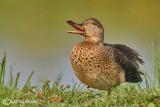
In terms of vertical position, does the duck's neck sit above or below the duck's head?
below

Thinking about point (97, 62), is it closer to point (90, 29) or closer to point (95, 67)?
point (95, 67)

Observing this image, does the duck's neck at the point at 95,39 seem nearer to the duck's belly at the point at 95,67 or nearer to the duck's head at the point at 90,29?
the duck's head at the point at 90,29

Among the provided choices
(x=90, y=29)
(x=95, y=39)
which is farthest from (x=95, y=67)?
(x=90, y=29)

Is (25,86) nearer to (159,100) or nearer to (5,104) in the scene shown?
(5,104)

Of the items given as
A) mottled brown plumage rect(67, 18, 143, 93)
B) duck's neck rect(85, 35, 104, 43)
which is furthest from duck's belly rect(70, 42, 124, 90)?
duck's neck rect(85, 35, 104, 43)

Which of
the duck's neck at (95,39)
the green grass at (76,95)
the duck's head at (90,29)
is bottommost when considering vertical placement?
the green grass at (76,95)

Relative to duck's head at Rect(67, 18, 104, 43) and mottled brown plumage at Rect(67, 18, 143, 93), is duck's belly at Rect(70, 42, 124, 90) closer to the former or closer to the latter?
mottled brown plumage at Rect(67, 18, 143, 93)

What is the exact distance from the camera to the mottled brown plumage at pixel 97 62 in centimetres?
489

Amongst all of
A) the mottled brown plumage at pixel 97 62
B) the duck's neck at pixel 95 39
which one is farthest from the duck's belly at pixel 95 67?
the duck's neck at pixel 95 39

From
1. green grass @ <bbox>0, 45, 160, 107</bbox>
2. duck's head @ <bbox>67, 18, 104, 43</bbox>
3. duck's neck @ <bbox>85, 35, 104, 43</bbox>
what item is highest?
duck's head @ <bbox>67, 18, 104, 43</bbox>

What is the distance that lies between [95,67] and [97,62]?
97 millimetres

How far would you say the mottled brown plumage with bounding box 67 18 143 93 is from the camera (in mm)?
4887

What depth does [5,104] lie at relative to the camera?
4047 mm

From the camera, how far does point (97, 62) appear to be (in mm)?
4887
